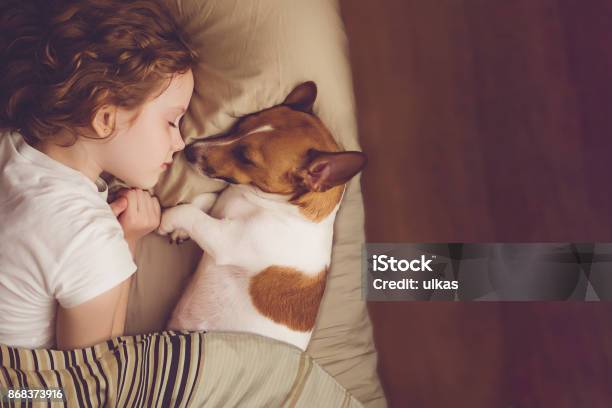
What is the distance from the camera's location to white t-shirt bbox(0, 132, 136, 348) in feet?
3.34

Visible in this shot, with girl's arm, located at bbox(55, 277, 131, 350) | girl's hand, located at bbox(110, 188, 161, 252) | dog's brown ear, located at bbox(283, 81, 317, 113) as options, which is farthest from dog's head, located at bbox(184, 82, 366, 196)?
girl's arm, located at bbox(55, 277, 131, 350)

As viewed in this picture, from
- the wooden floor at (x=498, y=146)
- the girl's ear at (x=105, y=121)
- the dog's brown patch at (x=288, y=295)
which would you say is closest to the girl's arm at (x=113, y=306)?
the girl's ear at (x=105, y=121)

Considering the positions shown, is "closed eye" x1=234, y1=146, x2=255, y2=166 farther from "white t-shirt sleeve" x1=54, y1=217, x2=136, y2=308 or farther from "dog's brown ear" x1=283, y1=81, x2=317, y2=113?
"white t-shirt sleeve" x1=54, y1=217, x2=136, y2=308

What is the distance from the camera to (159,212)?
1104 millimetres

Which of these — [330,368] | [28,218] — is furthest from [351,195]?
[28,218]

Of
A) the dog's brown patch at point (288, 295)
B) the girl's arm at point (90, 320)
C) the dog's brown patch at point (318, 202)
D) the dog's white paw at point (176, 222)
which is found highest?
the dog's brown patch at point (318, 202)

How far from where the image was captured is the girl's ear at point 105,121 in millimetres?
1047

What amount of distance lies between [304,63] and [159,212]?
1.22 ft

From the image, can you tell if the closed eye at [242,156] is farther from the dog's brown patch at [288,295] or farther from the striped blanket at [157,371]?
the striped blanket at [157,371]

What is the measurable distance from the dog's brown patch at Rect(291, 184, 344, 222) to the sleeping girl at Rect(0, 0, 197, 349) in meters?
0.24

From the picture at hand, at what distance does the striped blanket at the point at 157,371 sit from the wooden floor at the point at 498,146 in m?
0.24

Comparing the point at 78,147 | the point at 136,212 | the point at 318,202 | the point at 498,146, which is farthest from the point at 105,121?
the point at 498,146

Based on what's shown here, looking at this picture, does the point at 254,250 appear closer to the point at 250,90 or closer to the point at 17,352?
the point at 250,90

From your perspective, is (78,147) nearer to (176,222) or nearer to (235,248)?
(176,222)
